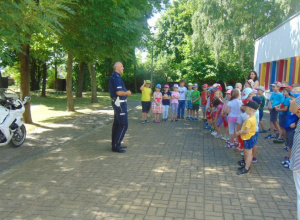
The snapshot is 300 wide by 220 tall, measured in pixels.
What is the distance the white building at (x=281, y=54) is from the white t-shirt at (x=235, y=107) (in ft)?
21.5

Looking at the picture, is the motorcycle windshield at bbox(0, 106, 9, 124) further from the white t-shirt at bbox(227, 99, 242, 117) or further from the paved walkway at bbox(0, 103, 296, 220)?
the white t-shirt at bbox(227, 99, 242, 117)

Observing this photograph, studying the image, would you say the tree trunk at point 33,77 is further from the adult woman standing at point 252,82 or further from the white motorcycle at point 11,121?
the adult woman standing at point 252,82

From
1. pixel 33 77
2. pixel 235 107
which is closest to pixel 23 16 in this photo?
pixel 235 107

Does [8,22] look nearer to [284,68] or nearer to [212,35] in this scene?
[284,68]

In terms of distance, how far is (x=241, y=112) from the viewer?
24.1ft

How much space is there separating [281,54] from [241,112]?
919cm

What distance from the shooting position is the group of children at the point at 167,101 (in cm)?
1176

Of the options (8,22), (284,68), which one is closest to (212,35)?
(284,68)

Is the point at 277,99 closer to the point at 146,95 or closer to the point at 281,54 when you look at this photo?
the point at 146,95

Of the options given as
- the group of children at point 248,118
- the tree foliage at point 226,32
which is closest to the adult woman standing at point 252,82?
the group of children at point 248,118

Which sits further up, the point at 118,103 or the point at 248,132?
the point at 118,103

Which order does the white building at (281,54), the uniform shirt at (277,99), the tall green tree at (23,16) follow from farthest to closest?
the white building at (281,54) < the uniform shirt at (277,99) < the tall green tree at (23,16)

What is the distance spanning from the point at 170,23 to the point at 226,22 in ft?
56.7

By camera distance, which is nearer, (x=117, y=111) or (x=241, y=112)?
(x=117, y=111)
